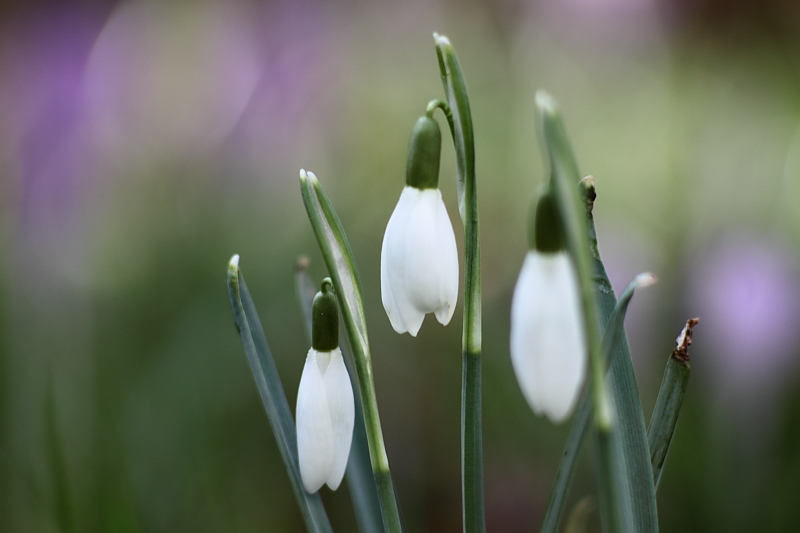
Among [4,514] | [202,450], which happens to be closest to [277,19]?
[202,450]

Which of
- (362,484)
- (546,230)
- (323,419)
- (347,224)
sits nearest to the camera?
(546,230)

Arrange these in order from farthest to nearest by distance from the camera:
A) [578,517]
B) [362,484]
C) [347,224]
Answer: [347,224] < [578,517] < [362,484]

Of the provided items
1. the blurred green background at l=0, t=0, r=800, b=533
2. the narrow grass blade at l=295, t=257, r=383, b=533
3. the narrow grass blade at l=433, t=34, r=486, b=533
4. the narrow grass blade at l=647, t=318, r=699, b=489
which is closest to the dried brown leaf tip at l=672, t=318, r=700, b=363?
the narrow grass blade at l=647, t=318, r=699, b=489

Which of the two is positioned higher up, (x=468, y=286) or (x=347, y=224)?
(x=347, y=224)

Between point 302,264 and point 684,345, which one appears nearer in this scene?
point 684,345

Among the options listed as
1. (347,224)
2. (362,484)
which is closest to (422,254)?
(362,484)

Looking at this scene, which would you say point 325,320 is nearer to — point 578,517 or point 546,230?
point 546,230

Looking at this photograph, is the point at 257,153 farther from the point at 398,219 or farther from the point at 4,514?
the point at 398,219
